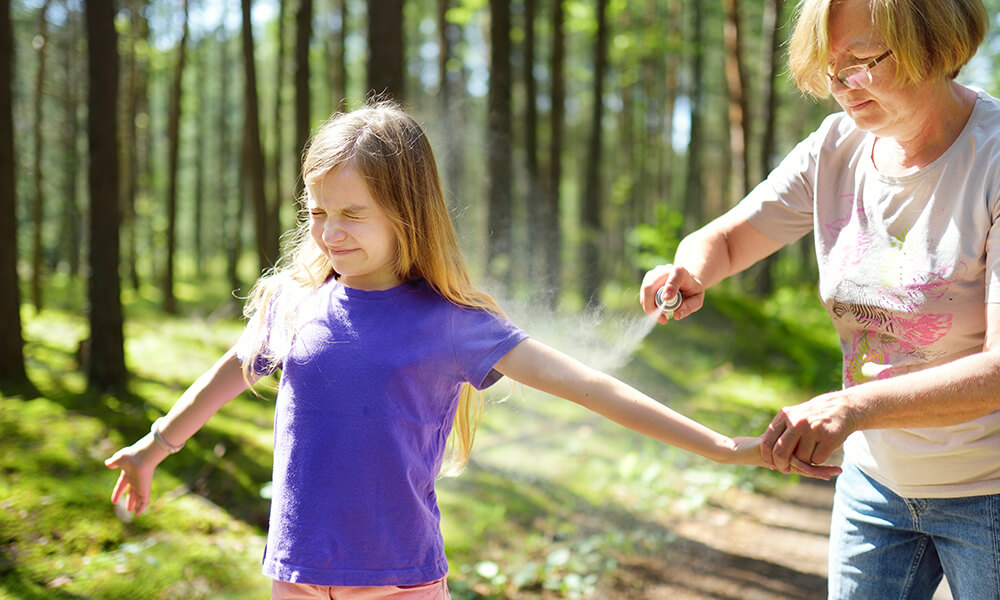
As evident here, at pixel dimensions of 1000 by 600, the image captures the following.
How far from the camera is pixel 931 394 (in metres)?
1.59

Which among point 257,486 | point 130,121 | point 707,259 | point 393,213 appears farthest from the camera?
point 130,121

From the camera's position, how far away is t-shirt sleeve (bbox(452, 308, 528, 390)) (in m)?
1.86

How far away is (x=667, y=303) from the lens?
224 centimetres

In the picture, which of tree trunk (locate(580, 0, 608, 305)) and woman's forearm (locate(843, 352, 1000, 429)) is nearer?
woman's forearm (locate(843, 352, 1000, 429))

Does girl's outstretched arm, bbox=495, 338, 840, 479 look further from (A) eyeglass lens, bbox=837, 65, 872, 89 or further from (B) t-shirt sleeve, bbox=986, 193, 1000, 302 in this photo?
(A) eyeglass lens, bbox=837, 65, 872, 89

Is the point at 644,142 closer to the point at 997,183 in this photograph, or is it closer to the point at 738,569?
the point at 738,569

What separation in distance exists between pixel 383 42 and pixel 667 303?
5.04 metres

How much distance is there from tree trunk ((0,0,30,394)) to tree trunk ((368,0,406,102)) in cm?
319

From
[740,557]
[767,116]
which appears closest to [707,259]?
[740,557]

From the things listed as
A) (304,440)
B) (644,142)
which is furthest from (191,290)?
(304,440)

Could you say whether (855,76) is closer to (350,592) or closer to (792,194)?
(792,194)

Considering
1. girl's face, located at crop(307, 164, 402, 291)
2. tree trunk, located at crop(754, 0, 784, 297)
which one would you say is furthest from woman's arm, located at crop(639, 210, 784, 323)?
tree trunk, located at crop(754, 0, 784, 297)

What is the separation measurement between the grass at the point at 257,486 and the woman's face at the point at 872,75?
1.33 metres

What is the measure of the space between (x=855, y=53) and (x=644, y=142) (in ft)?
93.7
